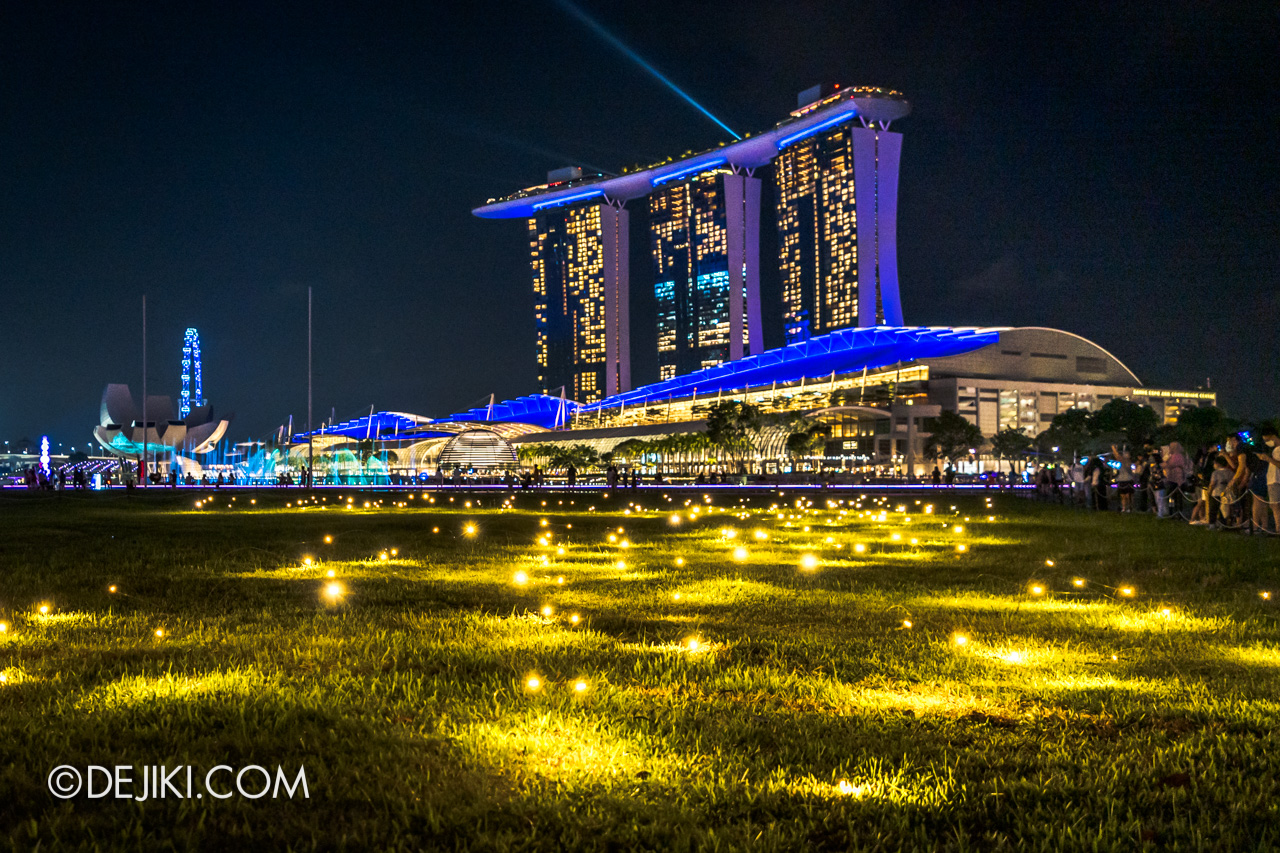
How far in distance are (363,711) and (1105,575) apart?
27.8 feet

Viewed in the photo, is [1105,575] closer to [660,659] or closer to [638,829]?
[660,659]

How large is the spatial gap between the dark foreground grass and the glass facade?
165700 mm

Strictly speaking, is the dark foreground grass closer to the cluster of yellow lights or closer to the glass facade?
the cluster of yellow lights

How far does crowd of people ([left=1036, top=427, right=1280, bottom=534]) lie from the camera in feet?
54.5

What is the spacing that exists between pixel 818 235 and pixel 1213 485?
16646cm

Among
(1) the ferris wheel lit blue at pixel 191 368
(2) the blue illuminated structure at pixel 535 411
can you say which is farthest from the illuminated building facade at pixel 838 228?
(1) the ferris wheel lit blue at pixel 191 368

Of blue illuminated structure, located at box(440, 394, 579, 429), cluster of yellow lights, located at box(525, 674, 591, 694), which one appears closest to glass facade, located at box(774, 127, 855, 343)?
blue illuminated structure, located at box(440, 394, 579, 429)

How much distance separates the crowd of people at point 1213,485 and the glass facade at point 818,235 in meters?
146

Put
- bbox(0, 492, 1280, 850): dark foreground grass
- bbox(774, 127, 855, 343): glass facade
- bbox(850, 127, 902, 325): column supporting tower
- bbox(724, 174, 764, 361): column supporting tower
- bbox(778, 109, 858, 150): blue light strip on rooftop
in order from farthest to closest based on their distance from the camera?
bbox(724, 174, 764, 361): column supporting tower, bbox(778, 109, 858, 150): blue light strip on rooftop, bbox(774, 127, 855, 343): glass facade, bbox(850, 127, 902, 325): column supporting tower, bbox(0, 492, 1280, 850): dark foreground grass

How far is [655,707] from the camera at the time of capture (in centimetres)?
503

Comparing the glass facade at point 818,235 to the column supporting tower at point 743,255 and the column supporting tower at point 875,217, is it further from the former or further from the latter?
the column supporting tower at point 743,255

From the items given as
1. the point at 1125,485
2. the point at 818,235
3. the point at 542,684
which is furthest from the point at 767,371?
the point at 542,684

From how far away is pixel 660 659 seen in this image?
20.3 feet

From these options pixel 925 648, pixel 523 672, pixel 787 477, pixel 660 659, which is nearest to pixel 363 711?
pixel 523 672
